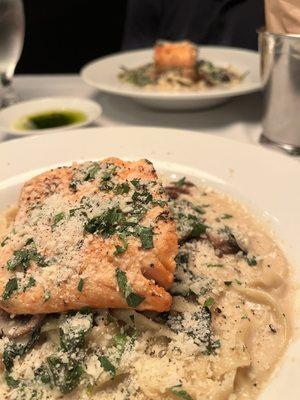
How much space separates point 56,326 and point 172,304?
0.46 metres

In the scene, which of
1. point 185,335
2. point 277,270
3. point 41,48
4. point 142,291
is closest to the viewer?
point 142,291

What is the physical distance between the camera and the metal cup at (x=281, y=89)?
107 inches

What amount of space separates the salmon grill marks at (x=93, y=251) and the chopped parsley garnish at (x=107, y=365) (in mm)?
190

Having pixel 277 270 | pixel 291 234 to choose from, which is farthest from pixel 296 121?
pixel 277 270

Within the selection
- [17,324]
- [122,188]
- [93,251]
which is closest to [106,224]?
[93,251]

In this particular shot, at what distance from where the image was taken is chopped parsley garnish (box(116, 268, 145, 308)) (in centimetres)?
163

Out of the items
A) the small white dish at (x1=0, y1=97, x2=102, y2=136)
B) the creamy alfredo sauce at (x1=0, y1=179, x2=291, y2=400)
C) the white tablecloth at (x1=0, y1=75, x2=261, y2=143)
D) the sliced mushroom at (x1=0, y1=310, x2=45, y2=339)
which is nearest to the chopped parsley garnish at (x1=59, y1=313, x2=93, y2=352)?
the creamy alfredo sauce at (x1=0, y1=179, x2=291, y2=400)

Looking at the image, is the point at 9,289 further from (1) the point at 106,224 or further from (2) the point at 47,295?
(1) the point at 106,224

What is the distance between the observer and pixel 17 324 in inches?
69.9

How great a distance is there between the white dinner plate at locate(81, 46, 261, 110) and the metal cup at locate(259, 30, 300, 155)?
1.25 feet

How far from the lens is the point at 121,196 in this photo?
1.96m

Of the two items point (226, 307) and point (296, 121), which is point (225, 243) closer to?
point (226, 307)

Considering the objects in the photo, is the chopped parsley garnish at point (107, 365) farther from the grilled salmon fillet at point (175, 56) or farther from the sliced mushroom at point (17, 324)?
the grilled salmon fillet at point (175, 56)

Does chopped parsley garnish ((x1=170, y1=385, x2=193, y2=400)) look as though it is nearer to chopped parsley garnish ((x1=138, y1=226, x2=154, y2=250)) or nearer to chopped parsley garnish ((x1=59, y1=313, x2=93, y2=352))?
chopped parsley garnish ((x1=59, y1=313, x2=93, y2=352))
